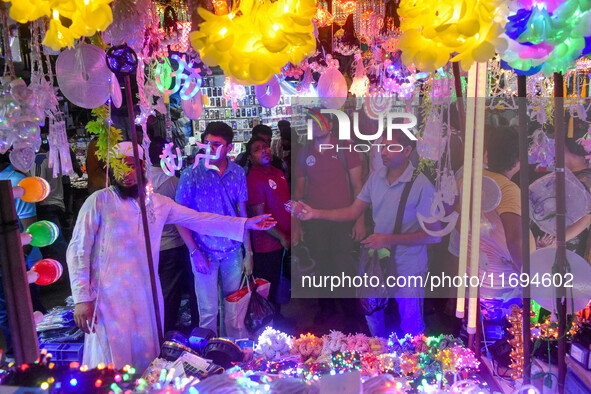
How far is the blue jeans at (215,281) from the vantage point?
2.56 meters

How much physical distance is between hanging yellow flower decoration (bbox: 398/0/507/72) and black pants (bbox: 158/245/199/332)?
7.38 feet

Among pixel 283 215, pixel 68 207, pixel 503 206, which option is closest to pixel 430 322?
pixel 503 206

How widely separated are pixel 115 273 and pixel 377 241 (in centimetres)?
129

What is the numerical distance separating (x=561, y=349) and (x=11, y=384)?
1.52m

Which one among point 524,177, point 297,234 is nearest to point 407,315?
point 297,234

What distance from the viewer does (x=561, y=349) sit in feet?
3.74

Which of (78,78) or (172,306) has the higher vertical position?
(78,78)

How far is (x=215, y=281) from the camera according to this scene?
102 inches

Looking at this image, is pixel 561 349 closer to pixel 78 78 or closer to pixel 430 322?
pixel 430 322

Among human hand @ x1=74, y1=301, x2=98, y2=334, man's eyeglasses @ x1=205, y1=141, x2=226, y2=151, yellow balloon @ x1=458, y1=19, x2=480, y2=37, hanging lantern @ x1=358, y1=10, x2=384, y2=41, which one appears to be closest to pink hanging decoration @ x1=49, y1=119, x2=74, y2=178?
human hand @ x1=74, y1=301, x2=98, y2=334

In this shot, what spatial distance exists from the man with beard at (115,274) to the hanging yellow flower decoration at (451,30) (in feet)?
4.61

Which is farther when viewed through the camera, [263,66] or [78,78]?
[78,78]

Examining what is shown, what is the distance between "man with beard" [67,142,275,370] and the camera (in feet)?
6.39

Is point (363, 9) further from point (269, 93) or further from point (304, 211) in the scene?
point (304, 211)
